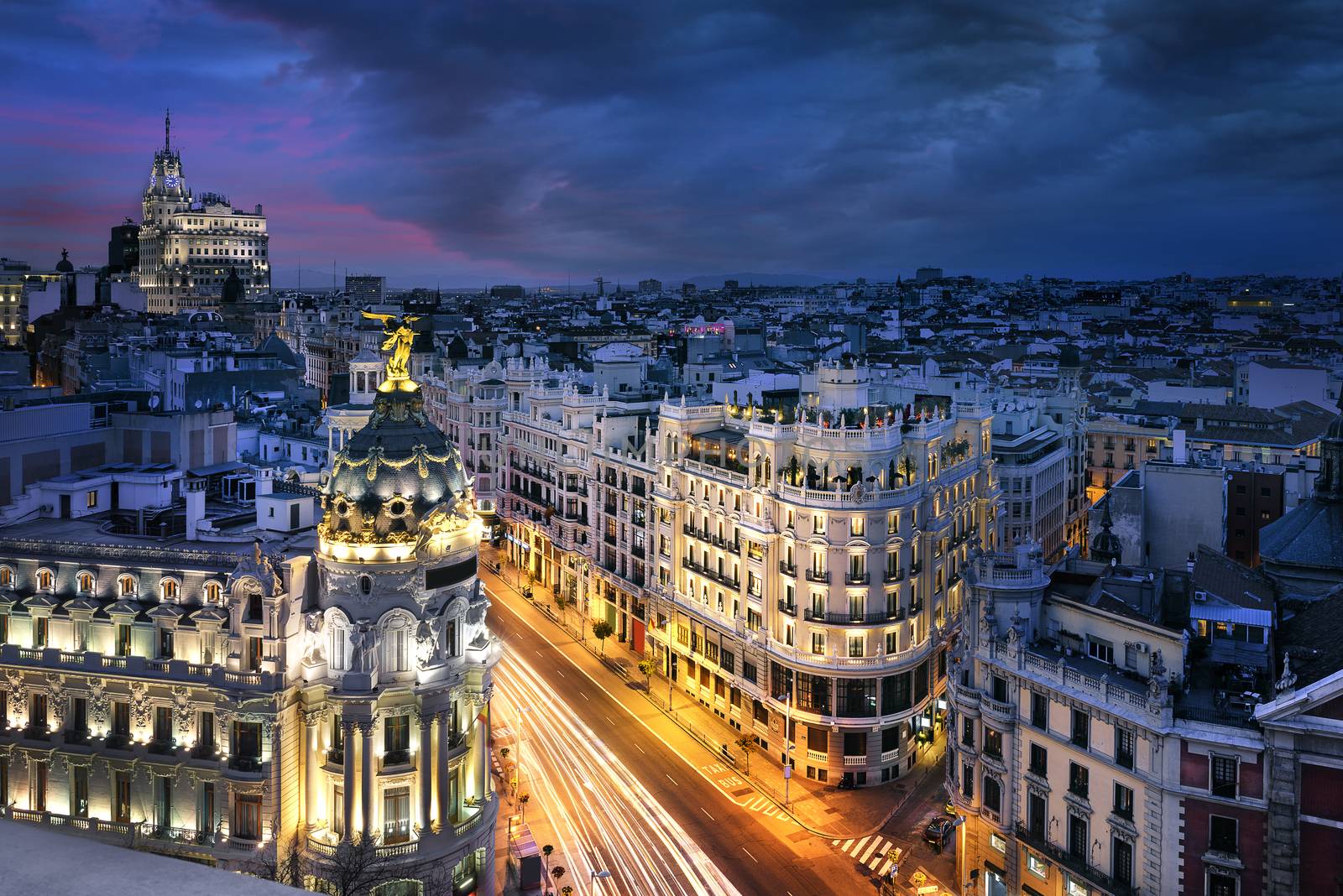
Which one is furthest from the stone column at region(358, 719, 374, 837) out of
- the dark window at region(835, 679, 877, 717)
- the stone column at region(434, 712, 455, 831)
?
the dark window at region(835, 679, 877, 717)

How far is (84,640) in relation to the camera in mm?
57000

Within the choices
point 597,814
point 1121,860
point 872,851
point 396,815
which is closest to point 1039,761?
point 1121,860

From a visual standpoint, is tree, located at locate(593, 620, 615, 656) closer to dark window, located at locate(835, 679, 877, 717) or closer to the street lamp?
the street lamp

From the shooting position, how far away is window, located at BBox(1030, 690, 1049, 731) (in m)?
57.0

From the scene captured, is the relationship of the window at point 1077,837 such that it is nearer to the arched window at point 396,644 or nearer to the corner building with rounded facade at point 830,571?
the corner building with rounded facade at point 830,571

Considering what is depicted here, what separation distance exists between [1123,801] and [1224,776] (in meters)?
5.21

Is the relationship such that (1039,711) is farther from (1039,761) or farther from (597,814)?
(597,814)

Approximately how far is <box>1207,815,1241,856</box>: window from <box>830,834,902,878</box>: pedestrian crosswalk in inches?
849

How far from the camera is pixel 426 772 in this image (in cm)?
5525

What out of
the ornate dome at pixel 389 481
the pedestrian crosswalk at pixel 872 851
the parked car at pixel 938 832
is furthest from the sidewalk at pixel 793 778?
the ornate dome at pixel 389 481

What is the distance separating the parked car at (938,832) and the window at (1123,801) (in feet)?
57.5

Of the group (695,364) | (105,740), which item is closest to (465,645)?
(105,740)

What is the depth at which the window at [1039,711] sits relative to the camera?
57000mm

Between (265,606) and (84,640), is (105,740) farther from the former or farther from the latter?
(265,606)
